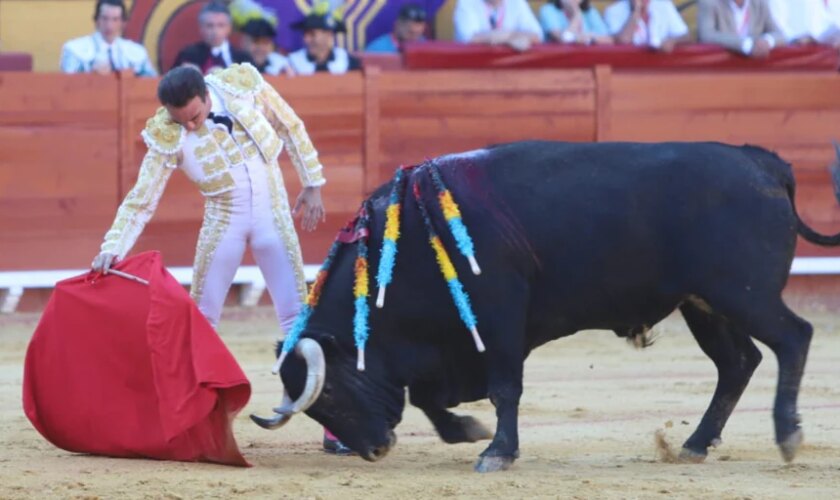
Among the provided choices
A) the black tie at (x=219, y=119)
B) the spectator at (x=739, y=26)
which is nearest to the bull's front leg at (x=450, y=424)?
the black tie at (x=219, y=119)

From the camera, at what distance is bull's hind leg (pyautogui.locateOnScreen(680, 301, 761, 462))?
5.25 meters

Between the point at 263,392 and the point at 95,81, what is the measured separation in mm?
2949

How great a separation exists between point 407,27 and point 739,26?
193 centimetres

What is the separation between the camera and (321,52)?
941 centimetres

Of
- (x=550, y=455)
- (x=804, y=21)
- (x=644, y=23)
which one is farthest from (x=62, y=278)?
(x=804, y=21)

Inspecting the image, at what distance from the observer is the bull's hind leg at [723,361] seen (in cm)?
525

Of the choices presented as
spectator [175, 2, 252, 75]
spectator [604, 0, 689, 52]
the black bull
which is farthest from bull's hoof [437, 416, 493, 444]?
spectator [604, 0, 689, 52]

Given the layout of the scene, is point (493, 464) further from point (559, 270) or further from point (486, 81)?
point (486, 81)

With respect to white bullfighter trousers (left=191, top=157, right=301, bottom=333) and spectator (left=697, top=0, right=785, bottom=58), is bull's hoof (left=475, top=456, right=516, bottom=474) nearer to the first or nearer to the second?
white bullfighter trousers (left=191, top=157, right=301, bottom=333)

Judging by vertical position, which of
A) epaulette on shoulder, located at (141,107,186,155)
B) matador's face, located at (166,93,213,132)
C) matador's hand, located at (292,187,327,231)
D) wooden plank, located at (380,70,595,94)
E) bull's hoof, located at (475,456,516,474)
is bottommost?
wooden plank, located at (380,70,595,94)

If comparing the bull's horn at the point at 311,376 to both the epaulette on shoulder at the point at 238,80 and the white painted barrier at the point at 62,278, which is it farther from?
the white painted barrier at the point at 62,278

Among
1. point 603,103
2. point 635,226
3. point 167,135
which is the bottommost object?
point 603,103

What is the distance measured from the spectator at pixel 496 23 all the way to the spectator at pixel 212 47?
132cm

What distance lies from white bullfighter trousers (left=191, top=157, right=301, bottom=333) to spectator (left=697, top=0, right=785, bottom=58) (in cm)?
515
